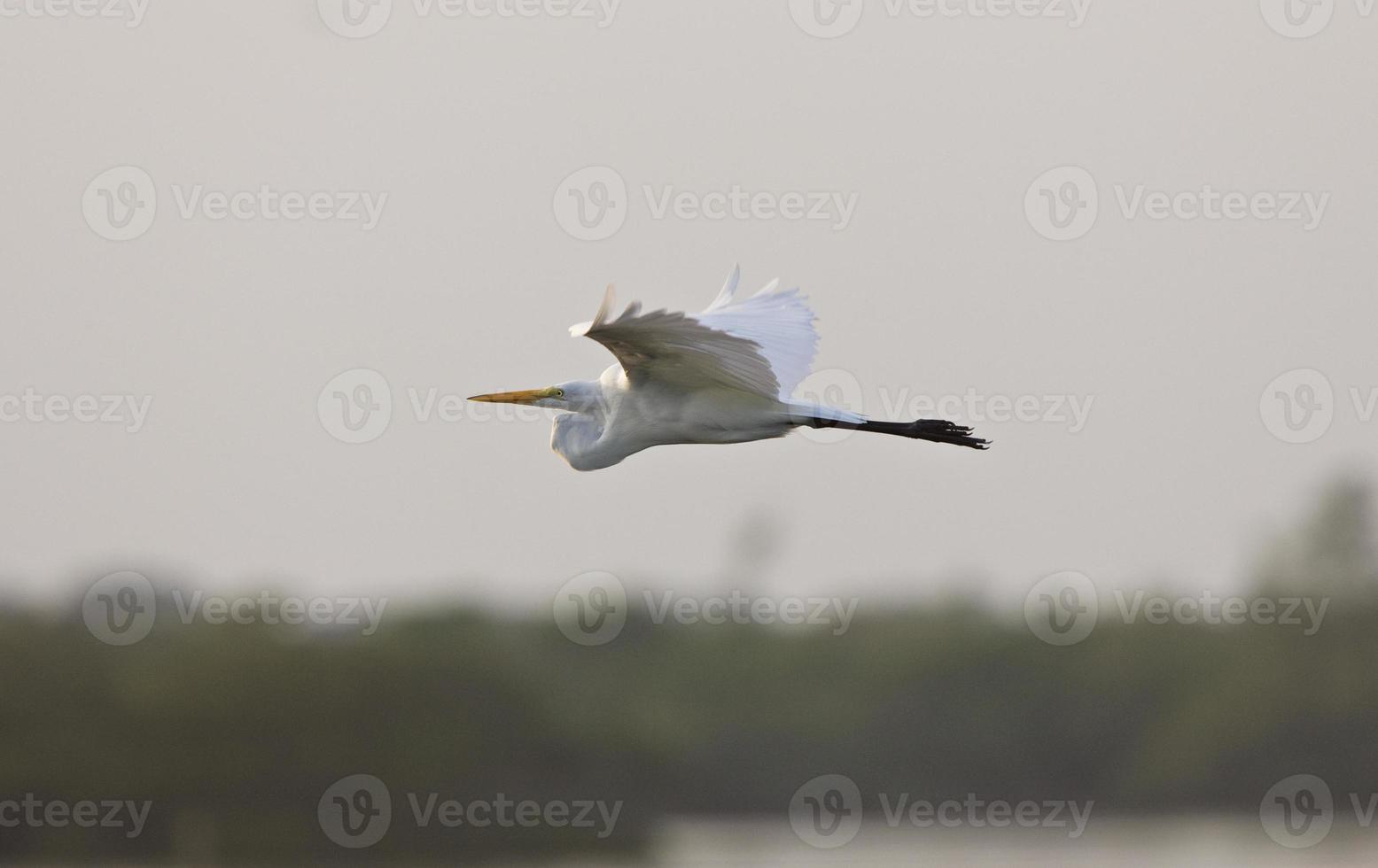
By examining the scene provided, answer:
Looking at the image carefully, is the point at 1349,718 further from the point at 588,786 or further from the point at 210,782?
the point at 210,782

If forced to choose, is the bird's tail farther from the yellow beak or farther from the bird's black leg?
the yellow beak

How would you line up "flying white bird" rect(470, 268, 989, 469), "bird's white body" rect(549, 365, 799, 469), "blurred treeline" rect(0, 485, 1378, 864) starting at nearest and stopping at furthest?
1. "flying white bird" rect(470, 268, 989, 469)
2. "bird's white body" rect(549, 365, 799, 469)
3. "blurred treeline" rect(0, 485, 1378, 864)

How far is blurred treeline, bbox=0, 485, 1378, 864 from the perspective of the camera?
30.2m

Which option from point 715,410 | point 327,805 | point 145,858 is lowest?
point 145,858

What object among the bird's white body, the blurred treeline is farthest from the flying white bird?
the blurred treeline

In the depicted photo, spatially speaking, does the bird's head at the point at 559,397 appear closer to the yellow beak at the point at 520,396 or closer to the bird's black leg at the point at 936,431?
the yellow beak at the point at 520,396

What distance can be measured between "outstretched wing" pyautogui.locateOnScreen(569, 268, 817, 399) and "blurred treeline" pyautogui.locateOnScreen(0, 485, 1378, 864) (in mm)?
21948

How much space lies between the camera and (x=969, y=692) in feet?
120

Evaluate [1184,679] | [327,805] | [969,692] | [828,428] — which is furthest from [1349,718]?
[828,428]

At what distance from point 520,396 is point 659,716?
24043mm

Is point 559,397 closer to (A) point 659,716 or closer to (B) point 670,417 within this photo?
(B) point 670,417

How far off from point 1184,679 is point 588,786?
14.6m

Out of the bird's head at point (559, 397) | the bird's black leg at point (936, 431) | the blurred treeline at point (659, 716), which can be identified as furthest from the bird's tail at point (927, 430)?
the blurred treeline at point (659, 716)

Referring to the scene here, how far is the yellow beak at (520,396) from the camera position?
31.4 feet
